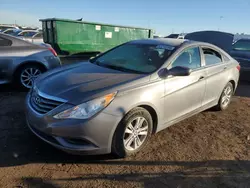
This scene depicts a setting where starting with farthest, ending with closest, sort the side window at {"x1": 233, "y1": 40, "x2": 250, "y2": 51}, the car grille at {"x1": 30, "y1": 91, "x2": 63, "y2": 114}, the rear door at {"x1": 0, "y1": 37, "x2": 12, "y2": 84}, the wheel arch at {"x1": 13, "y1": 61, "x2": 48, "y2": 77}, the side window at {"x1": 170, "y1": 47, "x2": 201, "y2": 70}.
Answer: the side window at {"x1": 233, "y1": 40, "x2": 250, "y2": 51}
the wheel arch at {"x1": 13, "y1": 61, "x2": 48, "y2": 77}
the rear door at {"x1": 0, "y1": 37, "x2": 12, "y2": 84}
the side window at {"x1": 170, "y1": 47, "x2": 201, "y2": 70}
the car grille at {"x1": 30, "y1": 91, "x2": 63, "y2": 114}

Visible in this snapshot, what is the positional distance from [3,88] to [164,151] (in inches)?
173

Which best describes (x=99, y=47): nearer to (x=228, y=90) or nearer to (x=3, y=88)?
(x=3, y=88)

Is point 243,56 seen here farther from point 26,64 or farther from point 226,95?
point 26,64

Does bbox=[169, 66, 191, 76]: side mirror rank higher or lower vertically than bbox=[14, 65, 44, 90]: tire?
higher

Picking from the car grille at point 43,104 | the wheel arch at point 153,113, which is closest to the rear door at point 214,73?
the wheel arch at point 153,113

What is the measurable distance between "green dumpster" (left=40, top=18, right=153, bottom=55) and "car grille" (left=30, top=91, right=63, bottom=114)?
8511 millimetres

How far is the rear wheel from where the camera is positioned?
Result: 5699 millimetres


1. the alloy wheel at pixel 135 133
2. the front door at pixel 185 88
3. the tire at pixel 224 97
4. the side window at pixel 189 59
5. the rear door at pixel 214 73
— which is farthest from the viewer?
the tire at pixel 224 97

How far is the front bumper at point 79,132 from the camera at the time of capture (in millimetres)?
2723

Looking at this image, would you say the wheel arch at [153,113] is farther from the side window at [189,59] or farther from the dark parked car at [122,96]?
the side window at [189,59]

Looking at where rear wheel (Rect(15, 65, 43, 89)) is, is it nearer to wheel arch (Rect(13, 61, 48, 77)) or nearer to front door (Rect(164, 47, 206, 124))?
wheel arch (Rect(13, 61, 48, 77))

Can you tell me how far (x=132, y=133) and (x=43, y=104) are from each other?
3.80 ft

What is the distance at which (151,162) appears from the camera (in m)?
3.15

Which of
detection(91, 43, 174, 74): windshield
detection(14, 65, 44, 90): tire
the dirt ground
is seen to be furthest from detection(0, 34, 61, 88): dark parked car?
detection(91, 43, 174, 74): windshield
